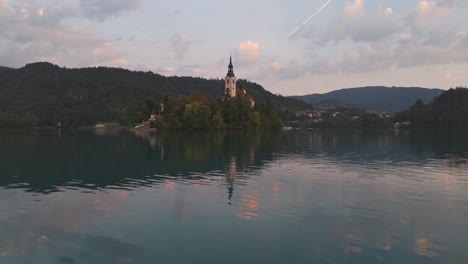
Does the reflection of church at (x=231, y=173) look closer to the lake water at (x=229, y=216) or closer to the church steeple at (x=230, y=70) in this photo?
the lake water at (x=229, y=216)

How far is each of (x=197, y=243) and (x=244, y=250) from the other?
2.09m

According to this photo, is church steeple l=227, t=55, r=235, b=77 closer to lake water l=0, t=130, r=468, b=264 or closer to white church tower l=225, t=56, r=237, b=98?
white church tower l=225, t=56, r=237, b=98

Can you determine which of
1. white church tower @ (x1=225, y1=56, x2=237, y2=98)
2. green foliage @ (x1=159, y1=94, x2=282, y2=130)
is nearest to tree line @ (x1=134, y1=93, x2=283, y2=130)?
green foliage @ (x1=159, y1=94, x2=282, y2=130)

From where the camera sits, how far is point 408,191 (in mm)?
29828

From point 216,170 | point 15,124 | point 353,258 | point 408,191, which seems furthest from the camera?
point 15,124

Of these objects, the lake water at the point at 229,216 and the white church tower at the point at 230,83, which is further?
the white church tower at the point at 230,83

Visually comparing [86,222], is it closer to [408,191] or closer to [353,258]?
[353,258]

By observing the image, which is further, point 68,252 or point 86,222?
point 86,222

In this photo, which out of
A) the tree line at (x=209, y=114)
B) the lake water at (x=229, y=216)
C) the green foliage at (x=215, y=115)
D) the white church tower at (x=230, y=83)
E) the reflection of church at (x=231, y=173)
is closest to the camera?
the lake water at (x=229, y=216)

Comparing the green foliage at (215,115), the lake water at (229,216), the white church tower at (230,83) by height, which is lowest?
the lake water at (229,216)

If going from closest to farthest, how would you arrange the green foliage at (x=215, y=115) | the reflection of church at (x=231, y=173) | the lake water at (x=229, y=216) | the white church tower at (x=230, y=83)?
1. the lake water at (x=229, y=216)
2. the reflection of church at (x=231, y=173)
3. the green foliage at (x=215, y=115)
4. the white church tower at (x=230, y=83)

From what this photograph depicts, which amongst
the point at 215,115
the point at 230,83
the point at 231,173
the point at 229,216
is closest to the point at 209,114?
the point at 215,115

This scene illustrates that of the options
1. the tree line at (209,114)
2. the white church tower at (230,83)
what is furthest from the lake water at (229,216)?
the white church tower at (230,83)

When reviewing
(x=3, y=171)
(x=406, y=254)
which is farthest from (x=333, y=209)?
(x=3, y=171)
